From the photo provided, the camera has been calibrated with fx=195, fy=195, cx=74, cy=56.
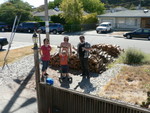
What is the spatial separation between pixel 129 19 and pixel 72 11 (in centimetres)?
1082

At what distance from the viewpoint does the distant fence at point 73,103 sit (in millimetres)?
4023

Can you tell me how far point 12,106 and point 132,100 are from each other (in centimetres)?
368

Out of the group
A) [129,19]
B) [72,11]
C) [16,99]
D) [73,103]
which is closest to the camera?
[73,103]

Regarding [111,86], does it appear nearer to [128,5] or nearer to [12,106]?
[12,106]

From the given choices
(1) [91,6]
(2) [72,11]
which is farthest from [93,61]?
(1) [91,6]

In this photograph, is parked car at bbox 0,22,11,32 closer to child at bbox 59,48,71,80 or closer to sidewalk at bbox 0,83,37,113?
sidewalk at bbox 0,83,37,113

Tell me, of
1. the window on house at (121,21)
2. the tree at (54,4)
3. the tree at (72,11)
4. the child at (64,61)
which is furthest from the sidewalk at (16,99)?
the tree at (54,4)

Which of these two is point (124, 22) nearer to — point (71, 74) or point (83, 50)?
point (71, 74)

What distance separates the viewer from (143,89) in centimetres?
688

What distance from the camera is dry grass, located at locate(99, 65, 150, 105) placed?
20.5 ft

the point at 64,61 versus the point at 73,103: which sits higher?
the point at 64,61

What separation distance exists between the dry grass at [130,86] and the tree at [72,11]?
2419cm

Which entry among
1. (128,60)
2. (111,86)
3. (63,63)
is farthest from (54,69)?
(128,60)

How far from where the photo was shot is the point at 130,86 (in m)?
7.13
